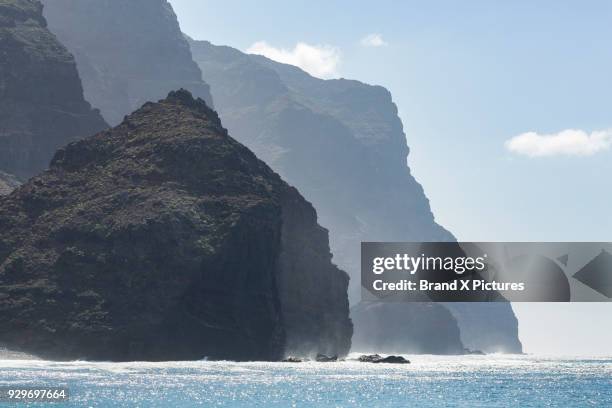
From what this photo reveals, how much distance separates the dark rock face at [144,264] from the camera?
169375 mm

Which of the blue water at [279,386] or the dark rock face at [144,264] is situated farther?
the dark rock face at [144,264]

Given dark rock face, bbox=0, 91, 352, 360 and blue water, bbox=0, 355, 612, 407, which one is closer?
blue water, bbox=0, 355, 612, 407

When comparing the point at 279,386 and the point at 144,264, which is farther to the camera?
the point at 144,264

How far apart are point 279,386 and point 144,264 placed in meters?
56.8

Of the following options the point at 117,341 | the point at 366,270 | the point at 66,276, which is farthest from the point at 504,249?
the point at 66,276

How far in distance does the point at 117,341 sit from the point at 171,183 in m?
35.2

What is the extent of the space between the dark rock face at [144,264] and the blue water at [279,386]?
783 cm

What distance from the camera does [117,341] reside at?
552 ft

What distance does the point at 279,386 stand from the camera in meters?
125

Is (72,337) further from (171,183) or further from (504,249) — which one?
(504,249)

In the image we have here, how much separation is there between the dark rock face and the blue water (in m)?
7.83

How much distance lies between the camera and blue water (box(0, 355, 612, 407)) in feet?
341

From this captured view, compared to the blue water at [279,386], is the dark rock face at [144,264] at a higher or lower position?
higher

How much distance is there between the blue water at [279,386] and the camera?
4087 inches
